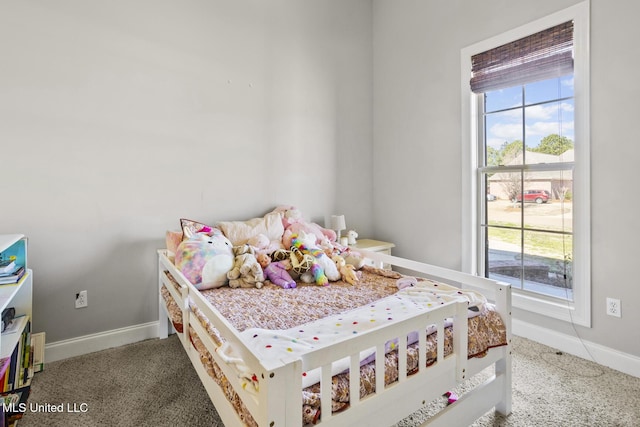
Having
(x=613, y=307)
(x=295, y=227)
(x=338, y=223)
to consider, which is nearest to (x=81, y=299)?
(x=295, y=227)

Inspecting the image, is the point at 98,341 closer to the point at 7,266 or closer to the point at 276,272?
the point at 7,266

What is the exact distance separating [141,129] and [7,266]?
110 centimetres

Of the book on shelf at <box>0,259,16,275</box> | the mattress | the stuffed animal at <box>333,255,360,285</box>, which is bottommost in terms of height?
the mattress

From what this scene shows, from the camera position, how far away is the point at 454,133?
8.72 ft

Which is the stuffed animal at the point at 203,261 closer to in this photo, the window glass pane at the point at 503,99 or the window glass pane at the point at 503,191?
the window glass pane at the point at 503,191

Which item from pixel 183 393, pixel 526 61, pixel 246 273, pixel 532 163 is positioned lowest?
pixel 183 393

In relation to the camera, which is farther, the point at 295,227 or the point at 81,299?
the point at 295,227

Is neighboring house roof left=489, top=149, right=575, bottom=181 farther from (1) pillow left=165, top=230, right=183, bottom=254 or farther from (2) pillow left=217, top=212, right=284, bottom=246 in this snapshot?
(1) pillow left=165, top=230, right=183, bottom=254

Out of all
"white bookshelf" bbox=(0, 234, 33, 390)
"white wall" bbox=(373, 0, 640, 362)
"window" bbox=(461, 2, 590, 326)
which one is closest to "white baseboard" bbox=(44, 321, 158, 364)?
"white bookshelf" bbox=(0, 234, 33, 390)

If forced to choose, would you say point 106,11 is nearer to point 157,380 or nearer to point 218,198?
point 218,198

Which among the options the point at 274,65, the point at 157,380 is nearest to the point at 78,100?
the point at 274,65

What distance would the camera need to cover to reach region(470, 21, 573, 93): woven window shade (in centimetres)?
206

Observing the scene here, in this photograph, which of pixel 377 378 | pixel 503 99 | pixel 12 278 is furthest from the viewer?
pixel 503 99

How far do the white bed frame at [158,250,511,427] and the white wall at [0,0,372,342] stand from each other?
0.95m
